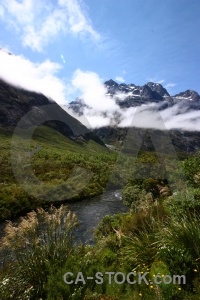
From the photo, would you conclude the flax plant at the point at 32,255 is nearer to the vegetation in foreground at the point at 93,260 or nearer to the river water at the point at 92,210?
the vegetation in foreground at the point at 93,260

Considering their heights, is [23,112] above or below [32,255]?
above

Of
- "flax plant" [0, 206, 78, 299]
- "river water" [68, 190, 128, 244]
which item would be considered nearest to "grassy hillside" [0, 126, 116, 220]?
"river water" [68, 190, 128, 244]

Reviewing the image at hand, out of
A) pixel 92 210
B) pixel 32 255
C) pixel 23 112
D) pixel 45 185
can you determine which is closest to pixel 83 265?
pixel 32 255

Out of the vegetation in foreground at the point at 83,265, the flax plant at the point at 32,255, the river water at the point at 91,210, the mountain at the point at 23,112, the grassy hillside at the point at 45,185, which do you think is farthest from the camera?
the mountain at the point at 23,112

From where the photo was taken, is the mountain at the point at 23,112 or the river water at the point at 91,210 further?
the mountain at the point at 23,112

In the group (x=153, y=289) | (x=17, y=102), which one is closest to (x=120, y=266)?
(x=153, y=289)

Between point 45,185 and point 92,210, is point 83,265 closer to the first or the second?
point 92,210

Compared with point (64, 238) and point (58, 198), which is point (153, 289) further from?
point (58, 198)

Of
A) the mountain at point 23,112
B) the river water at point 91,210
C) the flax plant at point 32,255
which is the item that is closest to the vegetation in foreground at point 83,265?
the flax plant at point 32,255

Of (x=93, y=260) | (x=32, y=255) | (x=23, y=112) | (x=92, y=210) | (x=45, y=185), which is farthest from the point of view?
(x=23, y=112)

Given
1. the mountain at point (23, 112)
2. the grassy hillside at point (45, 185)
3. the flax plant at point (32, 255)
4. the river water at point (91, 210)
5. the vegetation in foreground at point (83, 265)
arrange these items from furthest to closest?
the mountain at point (23, 112)
the grassy hillside at point (45, 185)
the river water at point (91, 210)
the flax plant at point (32, 255)
the vegetation in foreground at point (83, 265)

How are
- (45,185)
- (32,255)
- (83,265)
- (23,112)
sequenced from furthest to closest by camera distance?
1. (23,112)
2. (45,185)
3. (32,255)
4. (83,265)

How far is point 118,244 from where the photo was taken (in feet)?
38.6

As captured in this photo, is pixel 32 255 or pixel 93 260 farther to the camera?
pixel 93 260
